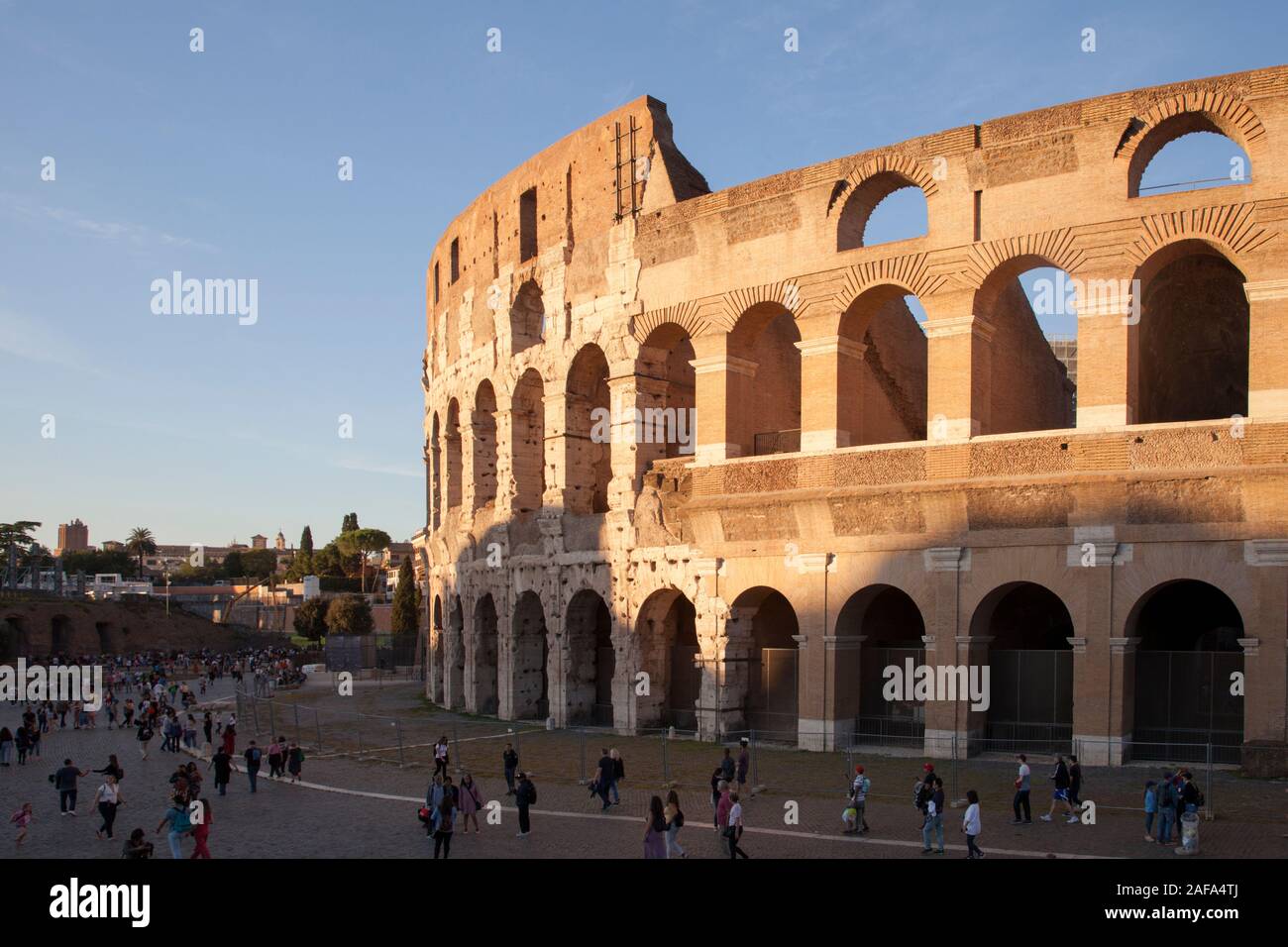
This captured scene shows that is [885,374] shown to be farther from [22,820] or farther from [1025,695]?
[22,820]

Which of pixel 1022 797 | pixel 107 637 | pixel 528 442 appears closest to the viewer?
pixel 1022 797

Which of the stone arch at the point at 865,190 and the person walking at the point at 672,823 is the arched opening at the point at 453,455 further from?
the person walking at the point at 672,823

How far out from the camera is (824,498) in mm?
24531

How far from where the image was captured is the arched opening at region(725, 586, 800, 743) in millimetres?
26500

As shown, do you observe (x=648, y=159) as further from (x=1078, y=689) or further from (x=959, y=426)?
(x=1078, y=689)

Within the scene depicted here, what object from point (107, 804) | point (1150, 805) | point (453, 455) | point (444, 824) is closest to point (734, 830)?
point (444, 824)

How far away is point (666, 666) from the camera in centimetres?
2911

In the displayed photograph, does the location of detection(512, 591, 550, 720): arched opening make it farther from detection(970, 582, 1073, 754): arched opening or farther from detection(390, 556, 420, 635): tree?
detection(390, 556, 420, 635): tree

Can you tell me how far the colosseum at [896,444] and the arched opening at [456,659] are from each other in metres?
1.81

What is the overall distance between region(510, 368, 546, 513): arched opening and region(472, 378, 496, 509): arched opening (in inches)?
96.6

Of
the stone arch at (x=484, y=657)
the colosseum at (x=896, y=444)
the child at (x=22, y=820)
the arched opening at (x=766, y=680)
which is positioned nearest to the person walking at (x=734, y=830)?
the colosseum at (x=896, y=444)

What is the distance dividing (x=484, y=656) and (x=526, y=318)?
396 inches

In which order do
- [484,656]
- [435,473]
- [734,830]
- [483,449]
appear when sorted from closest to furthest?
1. [734,830]
2. [484,656]
3. [483,449]
4. [435,473]

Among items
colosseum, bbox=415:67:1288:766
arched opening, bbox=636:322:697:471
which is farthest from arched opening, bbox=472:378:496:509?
arched opening, bbox=636:322:697:471
